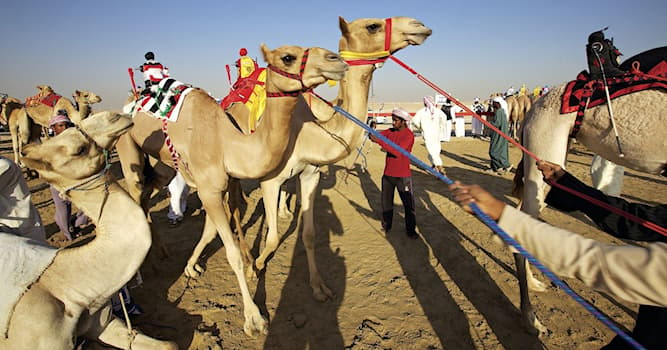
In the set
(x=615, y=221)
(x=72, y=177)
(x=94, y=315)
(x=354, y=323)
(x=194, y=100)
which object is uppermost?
(x=194, y=100)

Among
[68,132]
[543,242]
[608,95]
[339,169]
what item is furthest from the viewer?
[339,169]

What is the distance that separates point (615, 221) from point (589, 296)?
2.43m

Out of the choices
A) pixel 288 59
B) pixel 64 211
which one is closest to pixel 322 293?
pixel 288 59

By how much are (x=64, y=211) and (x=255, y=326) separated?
12.4 ft

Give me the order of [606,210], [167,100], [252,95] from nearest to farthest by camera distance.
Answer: [606,210]
[167,100]
[252,95]

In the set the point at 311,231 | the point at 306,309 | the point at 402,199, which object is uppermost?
the point at 402,199

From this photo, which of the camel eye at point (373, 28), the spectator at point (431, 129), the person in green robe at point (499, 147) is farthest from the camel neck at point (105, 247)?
the person in green robe at point (499, 147)

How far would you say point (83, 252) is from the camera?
→ 1.86 meters

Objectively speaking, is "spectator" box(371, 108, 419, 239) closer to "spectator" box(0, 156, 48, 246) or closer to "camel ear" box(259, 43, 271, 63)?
"camel ear" box(259, 43, 271, 63)

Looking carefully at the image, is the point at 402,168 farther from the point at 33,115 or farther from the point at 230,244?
the point at 33,115

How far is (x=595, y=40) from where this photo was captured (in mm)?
2916

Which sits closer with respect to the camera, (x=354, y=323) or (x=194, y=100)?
(x=354, y=323)

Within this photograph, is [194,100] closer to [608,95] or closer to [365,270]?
[365,270]

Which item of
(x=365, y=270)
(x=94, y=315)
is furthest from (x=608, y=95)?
(x=94, y=315)
